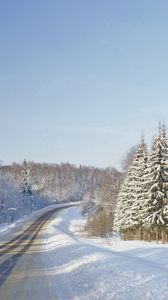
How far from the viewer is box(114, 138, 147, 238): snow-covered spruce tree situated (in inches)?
1904

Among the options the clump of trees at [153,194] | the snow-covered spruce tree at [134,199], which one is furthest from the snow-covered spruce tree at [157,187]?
the snow-covered spruce tree at [134,199]

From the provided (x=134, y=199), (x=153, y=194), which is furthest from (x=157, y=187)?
(x=134, y=199)

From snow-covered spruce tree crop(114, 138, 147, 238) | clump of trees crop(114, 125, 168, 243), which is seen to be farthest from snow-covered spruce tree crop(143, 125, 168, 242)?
snow-covered spruce tree crop(114, 138, 147, 238)

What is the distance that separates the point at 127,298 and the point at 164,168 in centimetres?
3346

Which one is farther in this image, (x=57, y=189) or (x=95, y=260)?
(x=57, y=189)

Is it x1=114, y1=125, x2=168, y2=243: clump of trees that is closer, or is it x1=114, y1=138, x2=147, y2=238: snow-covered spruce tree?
x1=114, y1=125, x2=168, y2=243: clump of trees

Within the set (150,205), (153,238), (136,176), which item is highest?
(136,176)

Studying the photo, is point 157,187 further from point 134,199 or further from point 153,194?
point 134,199

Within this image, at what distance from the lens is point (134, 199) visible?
50281 mm

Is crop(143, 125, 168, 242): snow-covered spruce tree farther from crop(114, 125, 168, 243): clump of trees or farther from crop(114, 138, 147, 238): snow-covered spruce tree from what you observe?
crop(114, 138, 147, 238): snow-covered spruce tree

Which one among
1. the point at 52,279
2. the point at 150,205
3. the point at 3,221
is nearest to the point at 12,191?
the point at 3,221

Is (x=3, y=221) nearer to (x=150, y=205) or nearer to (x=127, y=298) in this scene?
(x=150, y=205)

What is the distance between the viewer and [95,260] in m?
18.4

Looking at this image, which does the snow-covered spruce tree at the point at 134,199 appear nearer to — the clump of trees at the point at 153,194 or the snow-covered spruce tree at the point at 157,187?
the clump of trees at the point at 153,194
